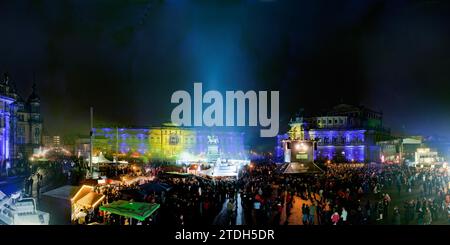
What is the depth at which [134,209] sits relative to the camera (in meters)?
7.68

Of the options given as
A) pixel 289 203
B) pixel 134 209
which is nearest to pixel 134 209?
pixel 134 209

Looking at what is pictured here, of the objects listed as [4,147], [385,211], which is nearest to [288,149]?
[385,211]

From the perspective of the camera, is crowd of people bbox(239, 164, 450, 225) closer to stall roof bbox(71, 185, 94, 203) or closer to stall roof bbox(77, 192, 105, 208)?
stall roof bbox(77, 192, 105, 208)

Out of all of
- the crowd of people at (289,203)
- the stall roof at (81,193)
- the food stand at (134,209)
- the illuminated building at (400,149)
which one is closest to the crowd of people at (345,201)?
the crowd of people at (289,203)

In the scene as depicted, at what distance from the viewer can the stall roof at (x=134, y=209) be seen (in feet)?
24.4

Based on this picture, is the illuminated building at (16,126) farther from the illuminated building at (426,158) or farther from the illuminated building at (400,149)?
the illuminated building at (400,149)

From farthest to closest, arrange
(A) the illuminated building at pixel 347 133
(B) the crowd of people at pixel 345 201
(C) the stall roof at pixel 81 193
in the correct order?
(A) the illuminated building at pixel 347 133 < (B) the crowd of people at pixel 345 201 < (C) the stall roof at pixel 81 193

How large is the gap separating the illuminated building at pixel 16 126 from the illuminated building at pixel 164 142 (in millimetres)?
8488

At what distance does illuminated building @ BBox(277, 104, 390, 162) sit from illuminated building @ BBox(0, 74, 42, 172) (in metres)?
26.0

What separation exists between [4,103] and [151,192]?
83.1 feet

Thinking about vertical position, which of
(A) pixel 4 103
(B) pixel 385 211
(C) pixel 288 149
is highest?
(A) pixel 4 103
